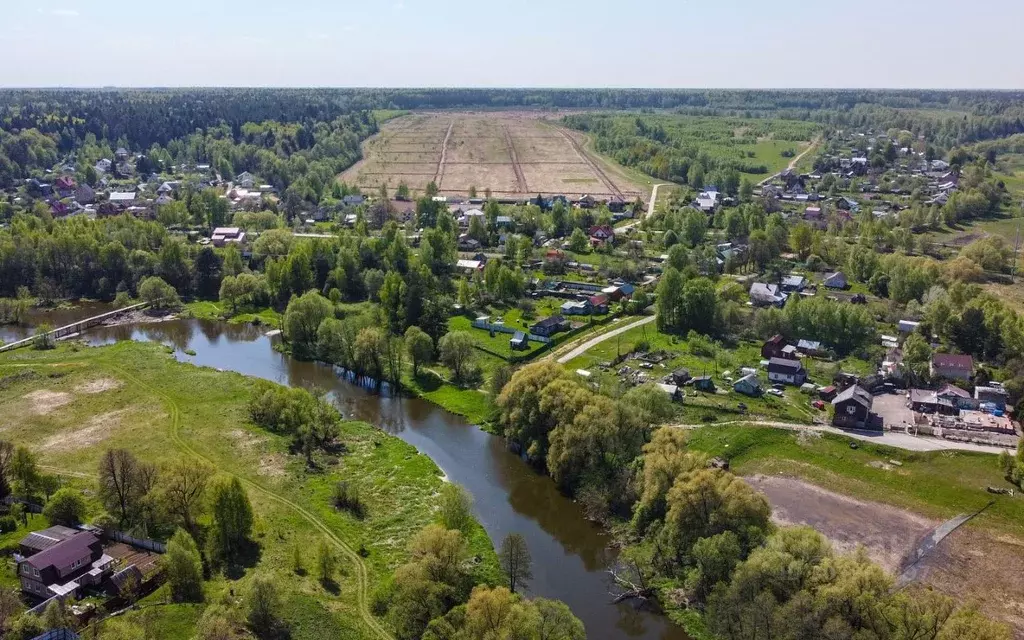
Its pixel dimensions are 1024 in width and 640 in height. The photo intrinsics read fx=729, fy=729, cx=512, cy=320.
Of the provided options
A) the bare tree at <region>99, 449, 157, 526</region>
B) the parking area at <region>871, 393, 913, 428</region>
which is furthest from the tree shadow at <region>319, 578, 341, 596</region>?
the parking area at <region>871, 393, 913, 428</region>

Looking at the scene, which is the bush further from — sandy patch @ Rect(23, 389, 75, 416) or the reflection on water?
sandy patch @ Rect(23, 389, 75, 416)

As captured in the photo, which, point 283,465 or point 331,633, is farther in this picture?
point 283,465

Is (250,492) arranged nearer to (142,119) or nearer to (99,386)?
(99,386)

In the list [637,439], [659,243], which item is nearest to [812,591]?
[637,439]

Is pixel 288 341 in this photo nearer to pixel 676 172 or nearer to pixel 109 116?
pixel 676 172

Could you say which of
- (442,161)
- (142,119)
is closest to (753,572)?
(442,161)

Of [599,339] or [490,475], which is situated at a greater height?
[599,339]

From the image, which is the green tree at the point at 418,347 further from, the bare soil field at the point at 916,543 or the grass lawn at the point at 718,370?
the bare soil field at the point at 916,543
